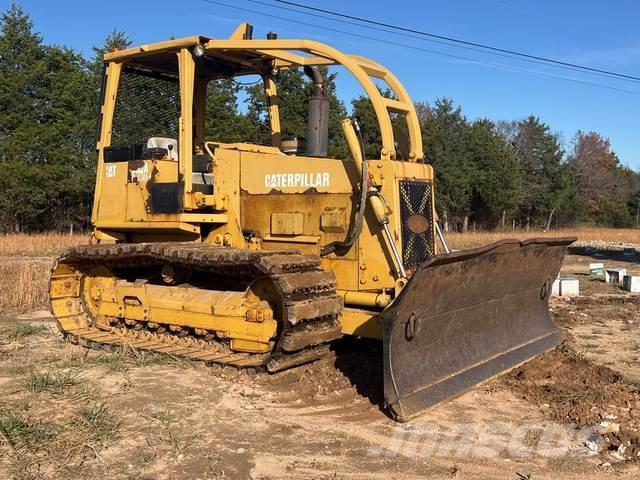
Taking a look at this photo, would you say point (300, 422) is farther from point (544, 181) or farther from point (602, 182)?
point (602, 182)

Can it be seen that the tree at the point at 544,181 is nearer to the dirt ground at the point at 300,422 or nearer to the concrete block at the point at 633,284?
the concrete block at the point at 633,284

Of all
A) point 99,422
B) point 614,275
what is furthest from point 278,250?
point 614,275

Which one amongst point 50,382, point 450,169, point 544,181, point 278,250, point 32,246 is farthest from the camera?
point 544,181

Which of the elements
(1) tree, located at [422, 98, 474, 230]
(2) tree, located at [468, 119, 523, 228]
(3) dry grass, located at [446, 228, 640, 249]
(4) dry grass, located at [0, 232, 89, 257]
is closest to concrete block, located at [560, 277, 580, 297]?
(3) dry grass, located at [446, 228, 640, 249]

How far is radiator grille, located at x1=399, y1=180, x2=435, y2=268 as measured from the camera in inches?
239

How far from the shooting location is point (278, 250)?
6199 millimetres

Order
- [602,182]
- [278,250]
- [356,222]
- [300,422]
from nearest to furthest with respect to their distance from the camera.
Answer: [300,422] < [356,222] < [278,250] < [602,182]

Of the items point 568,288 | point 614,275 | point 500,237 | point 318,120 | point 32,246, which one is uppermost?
point 318,120

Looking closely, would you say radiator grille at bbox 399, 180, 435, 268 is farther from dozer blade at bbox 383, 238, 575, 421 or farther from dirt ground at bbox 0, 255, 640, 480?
dirt ground at bbox 0, 255, 640, 480

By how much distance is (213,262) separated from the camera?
598cm

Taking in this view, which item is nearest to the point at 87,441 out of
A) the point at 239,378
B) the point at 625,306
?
the point at 239,378

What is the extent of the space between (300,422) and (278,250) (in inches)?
70.7

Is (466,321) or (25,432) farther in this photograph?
(466,321)

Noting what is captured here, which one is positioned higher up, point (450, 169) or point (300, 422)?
point (450, 169)
